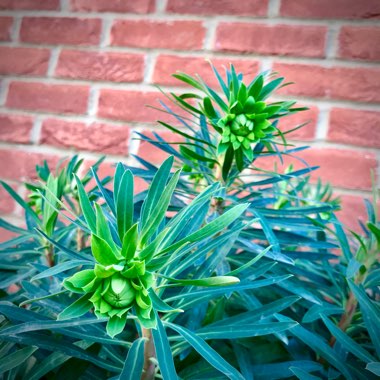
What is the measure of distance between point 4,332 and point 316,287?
1.17 feet

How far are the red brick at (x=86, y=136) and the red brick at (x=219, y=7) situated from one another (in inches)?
13.6

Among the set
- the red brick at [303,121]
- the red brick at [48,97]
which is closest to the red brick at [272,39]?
the red brick at [303,121]

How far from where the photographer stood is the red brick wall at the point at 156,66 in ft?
2.88

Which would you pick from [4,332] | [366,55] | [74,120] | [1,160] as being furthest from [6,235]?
[366,55]

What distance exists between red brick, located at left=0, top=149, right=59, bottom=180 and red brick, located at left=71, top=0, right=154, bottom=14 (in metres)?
0.43

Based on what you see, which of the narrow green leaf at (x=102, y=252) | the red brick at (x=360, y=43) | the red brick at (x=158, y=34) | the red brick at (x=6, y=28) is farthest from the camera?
the red brick at (x=6, y=28)

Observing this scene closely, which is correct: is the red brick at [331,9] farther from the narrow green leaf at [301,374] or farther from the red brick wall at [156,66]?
the narrow green leaf at [301,374]

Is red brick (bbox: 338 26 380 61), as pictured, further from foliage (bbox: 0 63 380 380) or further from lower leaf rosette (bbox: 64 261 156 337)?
lower leaf rosette (bbox: 64 261 156 337)

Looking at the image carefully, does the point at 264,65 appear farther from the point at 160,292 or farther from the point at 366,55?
the point at 160,292

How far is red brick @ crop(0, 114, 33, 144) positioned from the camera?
1052 mm

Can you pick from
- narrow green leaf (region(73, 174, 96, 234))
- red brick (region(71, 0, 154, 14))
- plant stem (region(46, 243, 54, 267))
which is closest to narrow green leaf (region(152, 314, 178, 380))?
narrow green leaf (region(73, 174, 96, 234))

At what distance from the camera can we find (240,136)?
0.40 m

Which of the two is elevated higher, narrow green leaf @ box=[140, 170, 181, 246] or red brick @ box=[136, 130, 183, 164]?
red brick @ box=[136, 130, 183, 164]

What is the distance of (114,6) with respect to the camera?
3.30 ft
